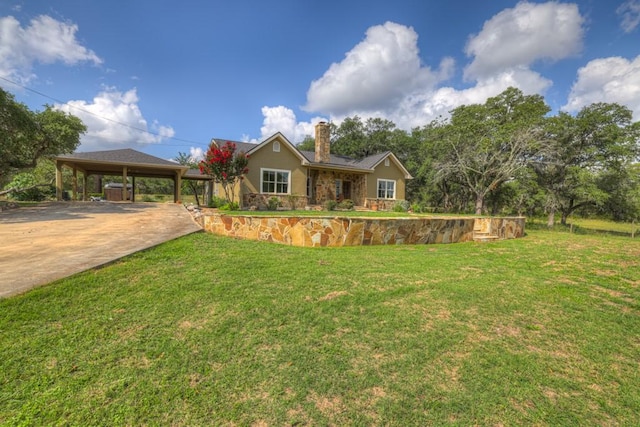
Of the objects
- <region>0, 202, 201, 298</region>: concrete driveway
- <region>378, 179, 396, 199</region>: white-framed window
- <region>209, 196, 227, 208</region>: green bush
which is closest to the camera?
<region>0, 202, 201, 298</region>: concrete driveway

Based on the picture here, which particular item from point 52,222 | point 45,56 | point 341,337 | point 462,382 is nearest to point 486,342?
point 462,382

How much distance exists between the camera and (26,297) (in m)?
2.96

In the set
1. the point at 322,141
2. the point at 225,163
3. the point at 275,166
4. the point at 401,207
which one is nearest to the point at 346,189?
the point at 322,141

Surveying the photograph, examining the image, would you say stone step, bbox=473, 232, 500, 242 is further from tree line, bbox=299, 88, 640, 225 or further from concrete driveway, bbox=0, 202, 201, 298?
tree line, bbox=299, 88, 640, 225

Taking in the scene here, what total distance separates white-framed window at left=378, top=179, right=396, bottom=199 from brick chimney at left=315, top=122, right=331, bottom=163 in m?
4.93

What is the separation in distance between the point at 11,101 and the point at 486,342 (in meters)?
19.6

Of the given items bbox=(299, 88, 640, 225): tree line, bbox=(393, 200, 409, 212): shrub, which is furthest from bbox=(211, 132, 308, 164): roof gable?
bbox=(299, 88, 640, 225): tree line

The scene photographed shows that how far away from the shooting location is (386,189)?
22.3 m

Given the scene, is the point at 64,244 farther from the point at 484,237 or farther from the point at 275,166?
the point at 275,166

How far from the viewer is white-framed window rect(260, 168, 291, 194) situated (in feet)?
58.6

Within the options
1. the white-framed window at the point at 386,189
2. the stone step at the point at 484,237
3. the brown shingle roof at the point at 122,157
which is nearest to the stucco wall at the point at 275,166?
Result: the brown shingle roof at the point at 122,157

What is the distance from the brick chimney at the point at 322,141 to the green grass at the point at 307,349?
1648cm

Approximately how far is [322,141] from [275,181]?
4.80m

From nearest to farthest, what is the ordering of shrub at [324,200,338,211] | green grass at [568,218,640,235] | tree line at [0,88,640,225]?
shrub at [324,200,338,211]
tree line at [0,88,640,225]
green grass at [568,218,640,235]
